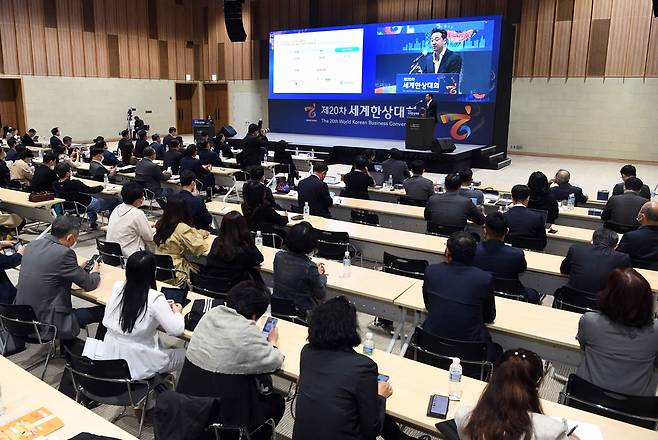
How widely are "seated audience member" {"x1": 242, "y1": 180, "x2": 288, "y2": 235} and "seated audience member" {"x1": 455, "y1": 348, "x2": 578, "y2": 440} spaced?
14.3ft

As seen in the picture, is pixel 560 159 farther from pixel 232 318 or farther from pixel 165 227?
pixel 232 318

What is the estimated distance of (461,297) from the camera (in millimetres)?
3611

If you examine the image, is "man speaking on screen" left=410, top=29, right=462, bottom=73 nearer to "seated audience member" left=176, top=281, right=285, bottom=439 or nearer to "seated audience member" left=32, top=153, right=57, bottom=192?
"seated audience member" left=32, top=153, right=57, bottom=192

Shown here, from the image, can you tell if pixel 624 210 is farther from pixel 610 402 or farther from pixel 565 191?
pixel 610 402

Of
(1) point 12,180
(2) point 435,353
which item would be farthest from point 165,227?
(1) point 12,180

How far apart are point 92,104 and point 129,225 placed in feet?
56.2

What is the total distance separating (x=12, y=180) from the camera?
909 cm

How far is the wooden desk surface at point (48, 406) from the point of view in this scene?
250 centimetres

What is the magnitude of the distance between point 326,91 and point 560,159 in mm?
8120

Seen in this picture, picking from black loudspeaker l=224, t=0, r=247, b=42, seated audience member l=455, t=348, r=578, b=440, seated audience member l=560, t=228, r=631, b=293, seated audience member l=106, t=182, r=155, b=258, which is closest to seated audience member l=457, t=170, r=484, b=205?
seated audience member l=560, t=228, r=631, b=293

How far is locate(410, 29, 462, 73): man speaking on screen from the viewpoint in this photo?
15609 millimetres

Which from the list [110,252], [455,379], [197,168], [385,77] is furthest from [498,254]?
[385,77]

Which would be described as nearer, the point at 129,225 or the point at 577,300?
the point at 577,300

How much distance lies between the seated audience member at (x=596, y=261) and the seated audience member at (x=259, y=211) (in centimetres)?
315
